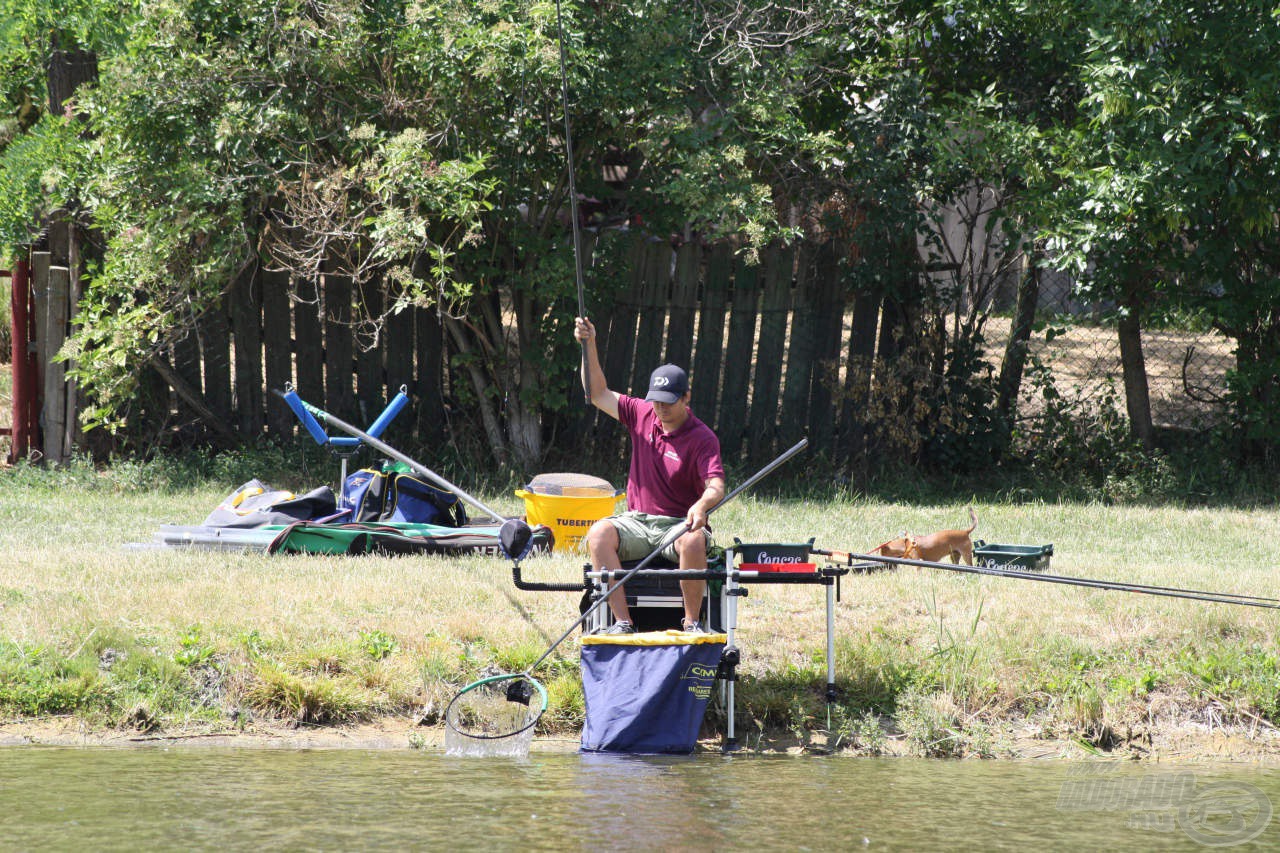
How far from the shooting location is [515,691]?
635cm

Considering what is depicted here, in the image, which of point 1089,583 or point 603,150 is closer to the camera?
point 1089,583

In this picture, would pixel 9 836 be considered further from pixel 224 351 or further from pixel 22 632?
pixel 224 351

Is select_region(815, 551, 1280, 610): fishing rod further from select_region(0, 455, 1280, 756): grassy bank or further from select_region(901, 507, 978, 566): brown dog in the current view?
select_region(901, 507, 978, 566): brown dog

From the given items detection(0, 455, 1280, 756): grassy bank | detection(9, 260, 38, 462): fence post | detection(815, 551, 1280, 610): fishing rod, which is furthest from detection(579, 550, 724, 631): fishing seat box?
detection(9, 260, 38, 462): fence post

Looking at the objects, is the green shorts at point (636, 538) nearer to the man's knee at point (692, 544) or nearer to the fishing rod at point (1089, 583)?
the man's knee at point (692, 544)

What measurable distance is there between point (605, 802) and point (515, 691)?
98 cm

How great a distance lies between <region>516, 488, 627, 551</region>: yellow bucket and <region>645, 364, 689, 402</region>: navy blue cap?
195 centimetres

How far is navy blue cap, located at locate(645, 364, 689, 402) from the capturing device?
6.69m

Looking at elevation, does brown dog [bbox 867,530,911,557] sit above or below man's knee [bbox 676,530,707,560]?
below

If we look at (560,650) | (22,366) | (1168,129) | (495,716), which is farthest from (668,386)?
(22,366)

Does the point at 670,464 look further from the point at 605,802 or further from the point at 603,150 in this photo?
the point at 603,150

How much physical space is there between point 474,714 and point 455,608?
85 centimetres

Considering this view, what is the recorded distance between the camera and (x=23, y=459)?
1159cm

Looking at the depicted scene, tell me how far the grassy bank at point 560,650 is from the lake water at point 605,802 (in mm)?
320
